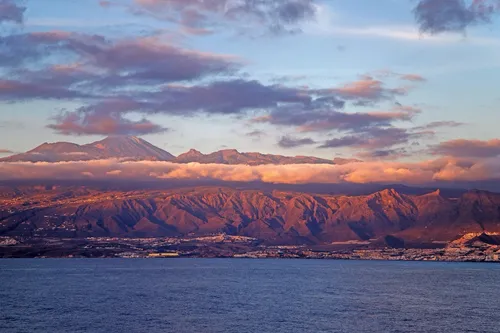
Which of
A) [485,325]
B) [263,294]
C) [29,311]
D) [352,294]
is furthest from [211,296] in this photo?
[485,325]

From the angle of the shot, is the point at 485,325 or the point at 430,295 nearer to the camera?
the point at 485,325

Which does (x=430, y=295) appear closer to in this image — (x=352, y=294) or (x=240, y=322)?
(x=352, y=294)

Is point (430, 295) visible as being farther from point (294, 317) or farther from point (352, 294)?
point (294, 317)

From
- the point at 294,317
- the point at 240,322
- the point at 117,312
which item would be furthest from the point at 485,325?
the point at 117,312

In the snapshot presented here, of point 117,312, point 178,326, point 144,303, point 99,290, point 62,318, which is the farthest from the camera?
point 99,290

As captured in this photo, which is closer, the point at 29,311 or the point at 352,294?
the point at 29,311

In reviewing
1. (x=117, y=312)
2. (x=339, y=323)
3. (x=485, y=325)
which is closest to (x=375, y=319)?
(x=339, y=323)

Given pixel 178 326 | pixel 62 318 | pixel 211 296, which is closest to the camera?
pixel 178 326

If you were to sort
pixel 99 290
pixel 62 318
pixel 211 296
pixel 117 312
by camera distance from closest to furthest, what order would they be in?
pixel 62 318 < pixel 117 312 < pixel 211 296 < pixel 99 290

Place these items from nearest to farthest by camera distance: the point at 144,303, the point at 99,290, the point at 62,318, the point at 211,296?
the point at 62,318
the point at 144,303
the point at 211,296
the point at 99,290
